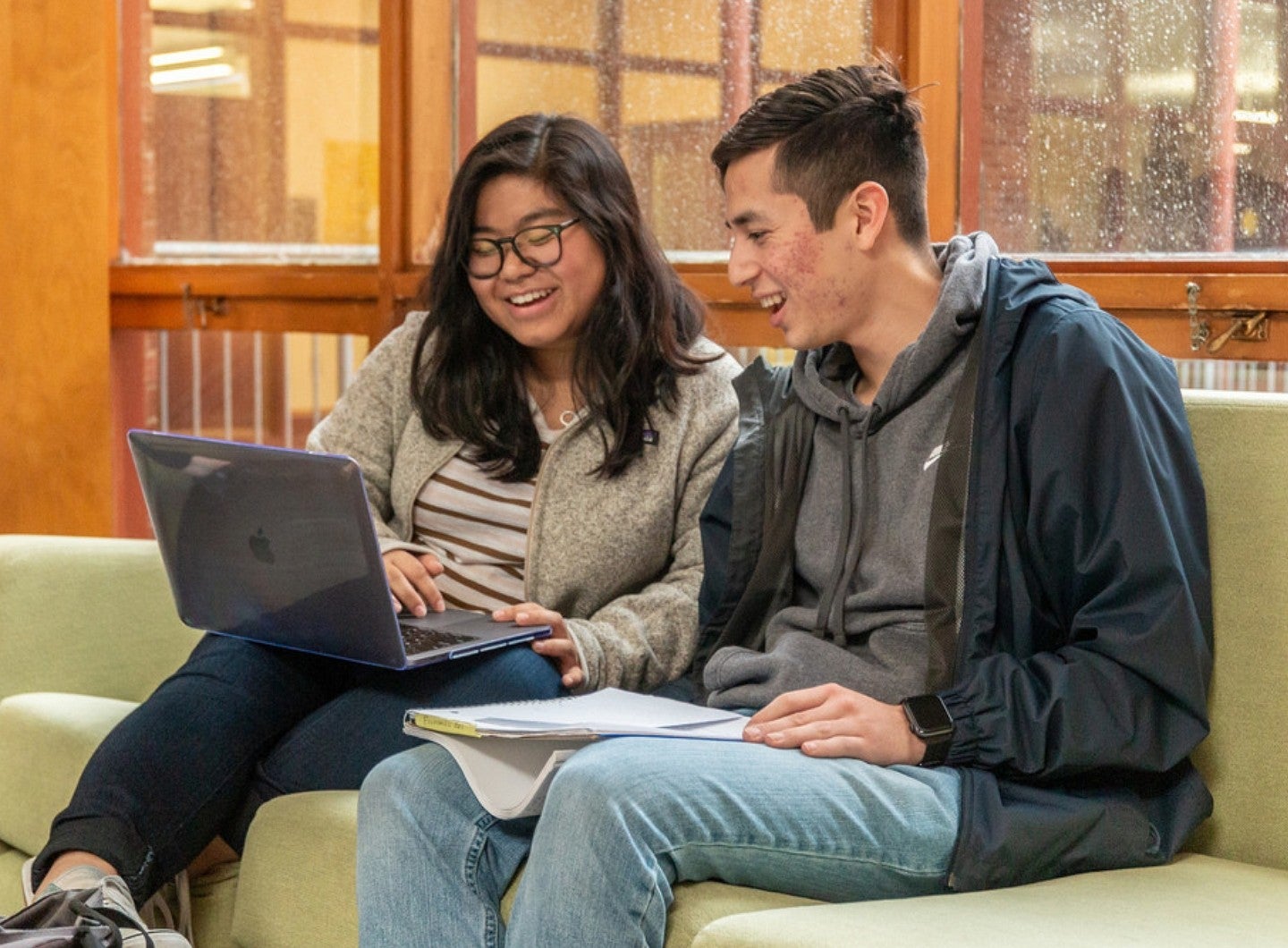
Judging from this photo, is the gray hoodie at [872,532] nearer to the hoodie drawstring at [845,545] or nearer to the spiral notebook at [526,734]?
the hoodie drawstring at [845,545]

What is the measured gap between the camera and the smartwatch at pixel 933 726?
1.74 m

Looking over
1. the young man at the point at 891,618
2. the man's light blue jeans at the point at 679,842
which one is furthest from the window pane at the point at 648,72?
the man's light blue jeans at the point at 679,842

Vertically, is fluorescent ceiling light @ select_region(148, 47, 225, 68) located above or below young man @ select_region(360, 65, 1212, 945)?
above

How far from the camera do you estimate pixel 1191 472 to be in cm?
183

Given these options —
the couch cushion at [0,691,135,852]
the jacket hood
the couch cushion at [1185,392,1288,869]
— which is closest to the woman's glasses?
the jacket hood

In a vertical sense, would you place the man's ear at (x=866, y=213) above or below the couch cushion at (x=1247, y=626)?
above

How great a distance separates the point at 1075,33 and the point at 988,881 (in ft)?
4.59

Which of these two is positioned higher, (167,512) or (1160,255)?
(1160,255)

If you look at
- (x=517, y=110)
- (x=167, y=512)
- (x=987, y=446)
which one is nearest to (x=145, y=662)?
(x=167, y=512)

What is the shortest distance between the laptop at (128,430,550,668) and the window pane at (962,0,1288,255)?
3.41 ft

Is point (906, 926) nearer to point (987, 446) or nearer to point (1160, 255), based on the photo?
point (987, 446)

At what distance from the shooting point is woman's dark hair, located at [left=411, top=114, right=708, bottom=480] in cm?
246

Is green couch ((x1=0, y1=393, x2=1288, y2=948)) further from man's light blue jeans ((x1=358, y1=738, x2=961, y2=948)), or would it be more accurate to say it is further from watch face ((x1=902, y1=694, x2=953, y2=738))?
watch face ((x1=902, y1=694, x2=953, y2=738))

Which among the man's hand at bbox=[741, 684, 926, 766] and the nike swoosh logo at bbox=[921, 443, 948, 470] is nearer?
the man's hand at bbox=[741, 684, 926, 766]
